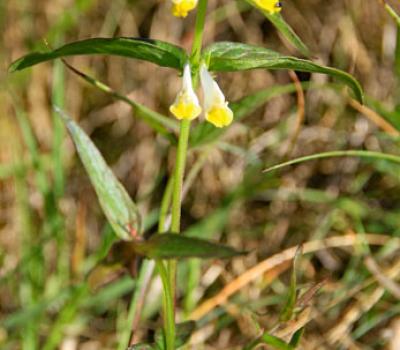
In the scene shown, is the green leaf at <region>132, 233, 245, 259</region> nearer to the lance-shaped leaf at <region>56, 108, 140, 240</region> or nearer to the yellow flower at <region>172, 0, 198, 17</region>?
the lance-shaped leaf at <region>56, 108, 140, 240</region>

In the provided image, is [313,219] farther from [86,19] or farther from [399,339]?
[86,19]

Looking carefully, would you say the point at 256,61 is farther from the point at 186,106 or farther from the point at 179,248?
the point at 179,248

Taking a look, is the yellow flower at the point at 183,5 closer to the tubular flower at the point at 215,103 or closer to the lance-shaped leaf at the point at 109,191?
the tubular flower at the point at 215,103

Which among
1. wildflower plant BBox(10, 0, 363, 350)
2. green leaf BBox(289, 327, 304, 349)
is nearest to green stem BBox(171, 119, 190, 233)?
wildflower plant BBox(10, 0, 363, 350)

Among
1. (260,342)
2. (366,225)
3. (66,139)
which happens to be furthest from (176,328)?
(66,139)

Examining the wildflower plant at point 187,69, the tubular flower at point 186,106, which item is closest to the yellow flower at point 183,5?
the wildflower plant at point 187,69

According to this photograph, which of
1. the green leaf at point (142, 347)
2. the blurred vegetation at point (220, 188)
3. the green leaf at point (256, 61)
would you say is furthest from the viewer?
the blurred vegetation at point (220, 188)

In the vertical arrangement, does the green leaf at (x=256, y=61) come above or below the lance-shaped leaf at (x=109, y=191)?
above
